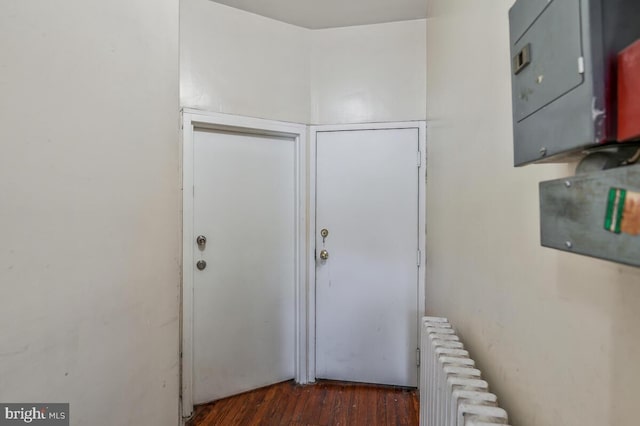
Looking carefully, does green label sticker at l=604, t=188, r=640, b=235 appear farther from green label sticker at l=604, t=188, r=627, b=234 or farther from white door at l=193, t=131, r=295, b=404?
white door at l=193, t=131, r=295, b=404

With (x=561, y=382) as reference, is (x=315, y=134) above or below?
above

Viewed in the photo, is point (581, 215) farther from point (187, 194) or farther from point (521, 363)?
point (187, 194)

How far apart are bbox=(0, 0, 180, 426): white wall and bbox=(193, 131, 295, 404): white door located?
2.69 feet

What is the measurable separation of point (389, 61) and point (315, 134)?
0.72 m

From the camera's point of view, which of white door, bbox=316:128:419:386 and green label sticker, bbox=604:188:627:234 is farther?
white door, bbox=316:128:419:386

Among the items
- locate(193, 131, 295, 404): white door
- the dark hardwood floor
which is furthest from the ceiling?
the dark hardwood floor

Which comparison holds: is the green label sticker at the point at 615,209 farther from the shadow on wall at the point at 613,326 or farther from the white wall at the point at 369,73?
the white wall at the point at 369,73

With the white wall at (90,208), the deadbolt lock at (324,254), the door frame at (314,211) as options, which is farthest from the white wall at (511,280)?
the white wall at (90,208)

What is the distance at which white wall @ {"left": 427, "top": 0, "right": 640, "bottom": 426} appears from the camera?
43 cm

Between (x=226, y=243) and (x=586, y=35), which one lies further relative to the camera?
(x=226, y=243)

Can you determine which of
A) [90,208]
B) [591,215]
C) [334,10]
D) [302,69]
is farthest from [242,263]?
[591,215]

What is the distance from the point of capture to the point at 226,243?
1972 mm

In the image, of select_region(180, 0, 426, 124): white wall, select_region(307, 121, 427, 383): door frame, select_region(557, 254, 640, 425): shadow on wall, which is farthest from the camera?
select_region(307, 121, 427, 383): door frame

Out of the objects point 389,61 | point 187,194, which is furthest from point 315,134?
point 187,194
